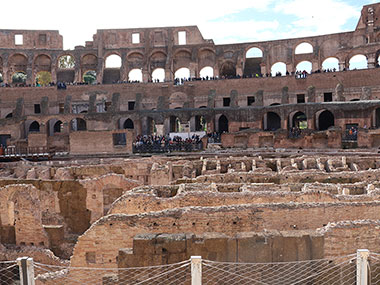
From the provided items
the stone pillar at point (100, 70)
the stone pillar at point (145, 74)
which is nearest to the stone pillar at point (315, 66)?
the stone pillar at point (145, 74)

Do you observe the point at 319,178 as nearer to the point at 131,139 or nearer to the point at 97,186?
the point at 97,186

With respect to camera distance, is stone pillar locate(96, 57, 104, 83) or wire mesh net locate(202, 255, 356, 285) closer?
wire mesh net locate(202, 255, 356, 285)

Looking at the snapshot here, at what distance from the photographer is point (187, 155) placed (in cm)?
2700

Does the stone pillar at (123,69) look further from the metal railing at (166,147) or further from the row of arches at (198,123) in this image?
the metal railing at (166,147)

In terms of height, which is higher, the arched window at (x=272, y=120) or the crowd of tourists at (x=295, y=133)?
the arched window at (x=272, y=120)

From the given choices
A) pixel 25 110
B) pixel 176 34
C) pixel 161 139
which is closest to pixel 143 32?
pixel 176 34

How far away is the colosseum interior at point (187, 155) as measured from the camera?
6812mm

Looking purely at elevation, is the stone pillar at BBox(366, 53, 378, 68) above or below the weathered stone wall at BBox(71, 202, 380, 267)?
above

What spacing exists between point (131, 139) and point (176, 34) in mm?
20635

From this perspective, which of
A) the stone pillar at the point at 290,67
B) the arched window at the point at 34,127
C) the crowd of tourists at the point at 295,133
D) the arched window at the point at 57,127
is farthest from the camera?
the stone pillar at the point at 290,67

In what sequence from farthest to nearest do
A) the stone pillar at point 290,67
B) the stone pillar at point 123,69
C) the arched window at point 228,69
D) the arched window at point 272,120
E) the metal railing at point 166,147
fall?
the arched window at point 228,69 < the stone pillar at point 123,69 < the stone pillar at point 290,67 < the arched window at point 272,120 < the metal railing at point 166,147

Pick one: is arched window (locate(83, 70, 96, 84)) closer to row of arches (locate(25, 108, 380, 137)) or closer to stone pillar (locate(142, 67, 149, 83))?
stone pillar (locate(142, 67, 149, 83))

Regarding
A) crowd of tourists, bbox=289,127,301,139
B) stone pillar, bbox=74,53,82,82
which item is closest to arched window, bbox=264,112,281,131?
crowd of tourists, bbox=289,127,301,139

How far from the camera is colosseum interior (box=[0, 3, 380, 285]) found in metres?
6.81
